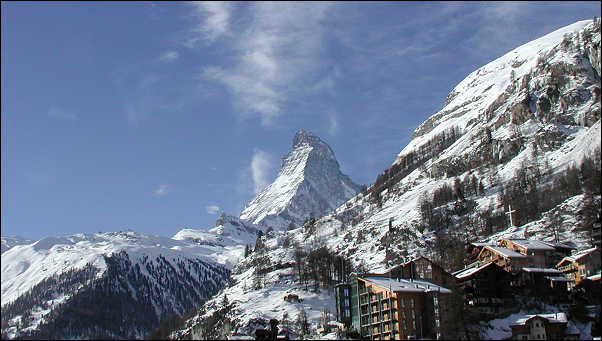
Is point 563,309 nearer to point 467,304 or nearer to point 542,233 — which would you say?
point 467,304

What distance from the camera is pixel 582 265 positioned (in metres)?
140

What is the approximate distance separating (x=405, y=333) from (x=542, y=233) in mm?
81175

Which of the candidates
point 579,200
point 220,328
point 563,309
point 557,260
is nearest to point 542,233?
point 579,200

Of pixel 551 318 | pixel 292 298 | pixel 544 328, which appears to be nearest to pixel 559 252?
pixel 551 318

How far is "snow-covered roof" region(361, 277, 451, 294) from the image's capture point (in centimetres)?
12800

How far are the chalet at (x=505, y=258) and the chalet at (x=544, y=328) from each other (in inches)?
787

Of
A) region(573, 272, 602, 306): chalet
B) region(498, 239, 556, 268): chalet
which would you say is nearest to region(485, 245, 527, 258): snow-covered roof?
region(498, 239, 556, 268): chalet

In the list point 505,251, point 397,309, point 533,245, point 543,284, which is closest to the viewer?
point 397,309

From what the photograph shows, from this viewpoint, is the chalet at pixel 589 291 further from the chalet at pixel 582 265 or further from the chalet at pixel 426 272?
the chalet at pixel 426 272

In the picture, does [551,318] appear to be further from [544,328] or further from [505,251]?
[505,251]

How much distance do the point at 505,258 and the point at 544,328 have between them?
96.0 ft

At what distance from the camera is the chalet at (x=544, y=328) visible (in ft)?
381

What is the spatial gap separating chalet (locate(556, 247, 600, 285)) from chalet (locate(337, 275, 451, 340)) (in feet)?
104

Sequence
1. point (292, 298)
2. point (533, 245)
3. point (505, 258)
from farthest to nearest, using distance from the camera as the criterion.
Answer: point (292, 298) → point (533, 245) → point (505, 258)
